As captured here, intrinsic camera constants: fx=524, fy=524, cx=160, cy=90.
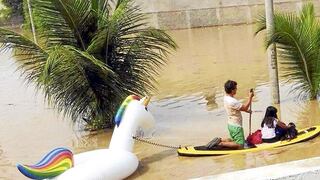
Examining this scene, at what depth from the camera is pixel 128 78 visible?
8.92 meters

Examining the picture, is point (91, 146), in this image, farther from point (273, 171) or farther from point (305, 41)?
point (273, 171)

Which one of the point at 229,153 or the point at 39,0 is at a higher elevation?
the point at 39,0

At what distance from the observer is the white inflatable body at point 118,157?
19.0 feet

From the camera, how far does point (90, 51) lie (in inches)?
334

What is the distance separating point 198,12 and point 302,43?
22656 millimetres

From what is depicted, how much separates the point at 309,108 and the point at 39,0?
506 cm

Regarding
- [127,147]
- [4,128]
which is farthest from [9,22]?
[127,147]

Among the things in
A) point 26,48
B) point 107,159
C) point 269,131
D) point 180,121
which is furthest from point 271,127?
point 26,48

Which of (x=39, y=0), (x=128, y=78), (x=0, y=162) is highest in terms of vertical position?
(x=39, y=0)

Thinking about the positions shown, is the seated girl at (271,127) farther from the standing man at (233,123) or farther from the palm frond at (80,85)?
the palm frond at (80,85)

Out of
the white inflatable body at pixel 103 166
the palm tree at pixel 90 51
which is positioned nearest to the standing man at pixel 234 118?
the white inflatable body at pixel 103 166

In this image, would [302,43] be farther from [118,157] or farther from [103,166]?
[103,166]

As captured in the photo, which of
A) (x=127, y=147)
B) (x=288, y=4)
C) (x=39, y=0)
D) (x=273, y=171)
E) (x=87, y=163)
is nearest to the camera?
(x=273, y=171)

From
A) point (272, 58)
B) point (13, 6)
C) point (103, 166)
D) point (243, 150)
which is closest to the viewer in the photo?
point (103, 166)
